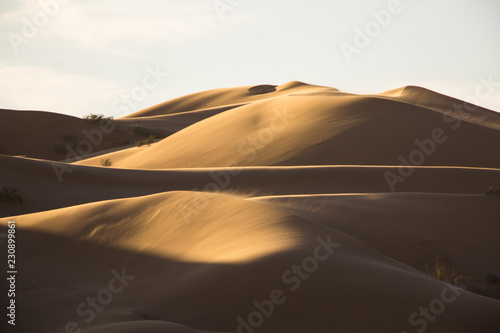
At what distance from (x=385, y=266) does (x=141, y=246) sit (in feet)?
14.3

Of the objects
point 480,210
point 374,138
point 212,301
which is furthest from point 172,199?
point 374,138

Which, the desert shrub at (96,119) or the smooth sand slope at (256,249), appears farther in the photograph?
the desert shrub at (96,119)

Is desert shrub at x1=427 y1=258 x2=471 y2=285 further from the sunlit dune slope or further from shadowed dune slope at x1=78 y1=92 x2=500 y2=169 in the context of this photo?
the sunlit dune slope

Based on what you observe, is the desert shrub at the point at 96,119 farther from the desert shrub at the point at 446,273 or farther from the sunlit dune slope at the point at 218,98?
the desert shrub at the point at 446,273

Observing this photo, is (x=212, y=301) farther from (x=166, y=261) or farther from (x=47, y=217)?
(x=47, y=217)

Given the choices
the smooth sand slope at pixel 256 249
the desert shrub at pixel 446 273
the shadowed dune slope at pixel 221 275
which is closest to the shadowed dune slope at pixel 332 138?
the smooth sand slope at pixel 256 249

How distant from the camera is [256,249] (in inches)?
348

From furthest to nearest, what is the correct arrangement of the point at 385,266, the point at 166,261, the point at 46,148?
the point at 46,148, the point at 166,261, the point at 385,266

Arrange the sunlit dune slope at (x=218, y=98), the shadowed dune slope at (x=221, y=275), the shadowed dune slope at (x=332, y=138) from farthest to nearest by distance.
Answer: the sunlit dune slope at (x=218, y=98) → the shadowed dune slope at (x=332, y=138) → the shadowed dune slope at (x=221, y=275)

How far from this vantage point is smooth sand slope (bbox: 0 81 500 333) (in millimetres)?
7500

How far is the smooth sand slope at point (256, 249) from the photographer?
750 centimetres

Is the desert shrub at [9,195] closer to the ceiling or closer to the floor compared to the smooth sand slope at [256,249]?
closer to the floor

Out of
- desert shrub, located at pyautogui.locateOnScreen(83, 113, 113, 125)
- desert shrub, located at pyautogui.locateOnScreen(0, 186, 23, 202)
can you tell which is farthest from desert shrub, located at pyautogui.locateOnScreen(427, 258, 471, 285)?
desert shrub, located at pyautogui.locateOnScreen(83, 113, 113, 125)

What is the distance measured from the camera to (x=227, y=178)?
63.6ft
